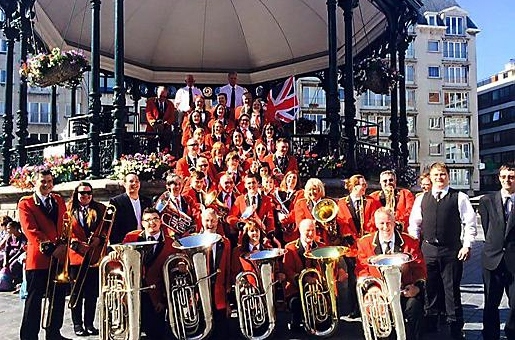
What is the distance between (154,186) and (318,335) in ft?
14.2

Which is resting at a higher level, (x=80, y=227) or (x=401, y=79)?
(x=401, y=79)

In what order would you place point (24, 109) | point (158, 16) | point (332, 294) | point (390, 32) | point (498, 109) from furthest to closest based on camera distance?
1. point (498, 109)
2. point (158, 16)
3. point (390, 32)
4. point (24, 109)
5. point (332, 294)

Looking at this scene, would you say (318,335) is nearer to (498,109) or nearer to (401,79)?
(401,79)

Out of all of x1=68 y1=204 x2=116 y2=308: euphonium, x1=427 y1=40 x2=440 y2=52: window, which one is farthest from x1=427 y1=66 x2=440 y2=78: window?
x1=68 y1=204 x2=116 y2=308: euphonium

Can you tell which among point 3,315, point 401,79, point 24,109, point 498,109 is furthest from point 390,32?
point 498,109

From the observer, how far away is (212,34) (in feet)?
53.1

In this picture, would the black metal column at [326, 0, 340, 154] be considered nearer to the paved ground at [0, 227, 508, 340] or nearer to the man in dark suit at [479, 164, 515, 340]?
the paved ground at [0, 227, 508, 340]

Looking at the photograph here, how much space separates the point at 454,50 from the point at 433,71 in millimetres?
4806

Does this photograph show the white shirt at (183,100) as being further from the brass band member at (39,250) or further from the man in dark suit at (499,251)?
the man in dark suit at (499,251)

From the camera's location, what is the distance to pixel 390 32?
1361 centimetres

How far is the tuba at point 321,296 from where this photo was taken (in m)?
5.71

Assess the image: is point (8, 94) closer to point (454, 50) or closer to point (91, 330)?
point (91, 330)

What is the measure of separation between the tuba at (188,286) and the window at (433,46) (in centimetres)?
6964

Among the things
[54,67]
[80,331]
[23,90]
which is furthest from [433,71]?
[80,331]
